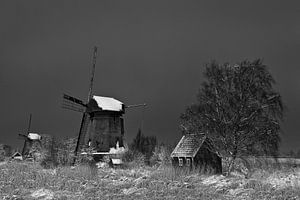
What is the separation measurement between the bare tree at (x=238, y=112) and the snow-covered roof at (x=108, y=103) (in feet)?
40.0

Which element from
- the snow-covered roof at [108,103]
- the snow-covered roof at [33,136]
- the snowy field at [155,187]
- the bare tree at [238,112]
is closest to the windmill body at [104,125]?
the snow-covered roof at [108,103]

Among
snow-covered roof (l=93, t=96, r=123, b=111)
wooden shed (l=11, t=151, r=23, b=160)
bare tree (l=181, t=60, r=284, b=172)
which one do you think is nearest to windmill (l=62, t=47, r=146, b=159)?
snow-covered roof (l=93, t=96, r=123, b=111)

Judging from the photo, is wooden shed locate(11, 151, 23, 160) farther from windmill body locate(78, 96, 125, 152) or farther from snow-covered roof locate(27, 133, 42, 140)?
windmill body locate(78, 96, 125, 152)

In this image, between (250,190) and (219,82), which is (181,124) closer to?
(219,82)

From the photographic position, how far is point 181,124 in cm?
2844

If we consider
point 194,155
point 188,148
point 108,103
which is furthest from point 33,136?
point 194,155

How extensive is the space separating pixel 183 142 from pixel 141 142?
14836 millimetres

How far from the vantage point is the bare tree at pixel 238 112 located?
88.0 ft

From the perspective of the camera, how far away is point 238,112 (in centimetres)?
2766

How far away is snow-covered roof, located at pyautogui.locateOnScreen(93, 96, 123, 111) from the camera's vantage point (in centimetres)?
3866

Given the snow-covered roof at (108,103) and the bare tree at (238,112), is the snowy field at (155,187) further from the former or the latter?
the snow-covered roof at (108,103)

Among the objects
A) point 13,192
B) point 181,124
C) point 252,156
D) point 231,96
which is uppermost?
point 231,96

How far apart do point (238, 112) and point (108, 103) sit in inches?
650

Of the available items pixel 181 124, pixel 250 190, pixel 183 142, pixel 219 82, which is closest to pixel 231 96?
pixel 219 82
